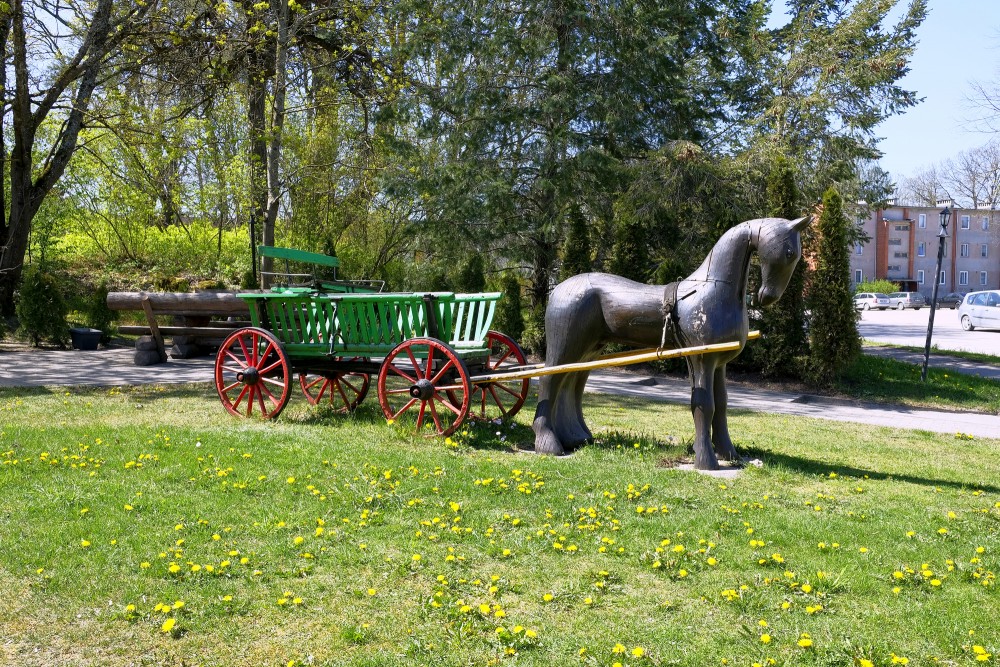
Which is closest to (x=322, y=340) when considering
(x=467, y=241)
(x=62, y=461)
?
(x=62, y=461)

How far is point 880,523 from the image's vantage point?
542 centimetres

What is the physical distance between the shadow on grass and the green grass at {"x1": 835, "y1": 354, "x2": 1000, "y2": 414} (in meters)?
6.43

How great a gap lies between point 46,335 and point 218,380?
10.0m

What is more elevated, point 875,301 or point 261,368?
point 875,301

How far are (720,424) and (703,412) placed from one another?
1.44 ft

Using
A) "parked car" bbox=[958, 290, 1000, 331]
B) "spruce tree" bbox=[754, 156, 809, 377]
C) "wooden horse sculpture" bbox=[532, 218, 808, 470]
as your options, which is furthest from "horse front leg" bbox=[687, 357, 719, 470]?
"parked car" bbox=[958, 290, 1000, 331]

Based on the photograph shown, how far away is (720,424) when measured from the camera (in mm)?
7250

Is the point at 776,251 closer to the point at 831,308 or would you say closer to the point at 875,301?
the point at 831,308

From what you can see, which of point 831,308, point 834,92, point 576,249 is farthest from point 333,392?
point 834,92

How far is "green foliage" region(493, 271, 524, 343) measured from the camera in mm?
17578

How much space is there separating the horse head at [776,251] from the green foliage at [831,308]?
780cm

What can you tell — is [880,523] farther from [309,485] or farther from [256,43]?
[256,43]

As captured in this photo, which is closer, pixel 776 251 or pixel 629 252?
pixel 776 251

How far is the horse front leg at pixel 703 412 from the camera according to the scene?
689 centimetres
